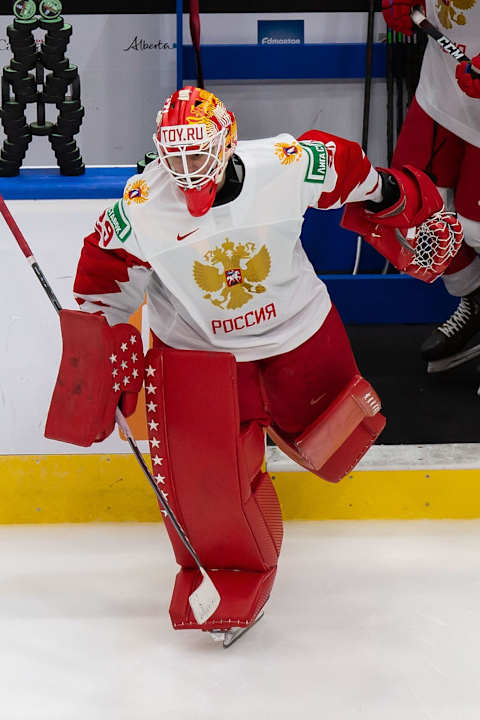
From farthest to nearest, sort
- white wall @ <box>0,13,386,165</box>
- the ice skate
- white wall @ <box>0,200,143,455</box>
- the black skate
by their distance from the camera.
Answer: white wall @ <box>0,13,386,165</box> < the black skate < white wall @ <box>0,200,143,455</box> < the ice skate

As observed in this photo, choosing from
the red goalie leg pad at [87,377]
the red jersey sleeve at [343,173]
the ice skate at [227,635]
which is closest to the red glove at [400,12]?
the red jersey sleeve at [343,173]

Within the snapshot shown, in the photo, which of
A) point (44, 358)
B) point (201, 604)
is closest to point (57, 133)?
point (44, 358)

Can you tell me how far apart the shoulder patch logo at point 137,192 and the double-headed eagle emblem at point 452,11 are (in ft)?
4.59

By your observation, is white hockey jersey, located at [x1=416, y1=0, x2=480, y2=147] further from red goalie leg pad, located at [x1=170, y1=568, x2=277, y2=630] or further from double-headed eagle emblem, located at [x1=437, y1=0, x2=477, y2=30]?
red goalie leg pad, located at [x1=170, y1=568, x2=277, y2=630]

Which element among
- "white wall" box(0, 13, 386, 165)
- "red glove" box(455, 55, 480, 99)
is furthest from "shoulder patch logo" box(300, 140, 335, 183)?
"white wall" box(0, 13, 386, 165)

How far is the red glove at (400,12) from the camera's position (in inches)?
113

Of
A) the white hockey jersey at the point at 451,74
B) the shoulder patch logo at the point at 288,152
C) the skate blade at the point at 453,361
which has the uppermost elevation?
the shoulder patch logo at the point at 288,152

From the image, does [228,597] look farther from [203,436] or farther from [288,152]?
[288,152]

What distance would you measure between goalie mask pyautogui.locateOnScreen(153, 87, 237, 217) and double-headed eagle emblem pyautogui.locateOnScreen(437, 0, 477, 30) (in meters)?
1.35

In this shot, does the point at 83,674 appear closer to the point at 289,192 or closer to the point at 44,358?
the point at 44,358

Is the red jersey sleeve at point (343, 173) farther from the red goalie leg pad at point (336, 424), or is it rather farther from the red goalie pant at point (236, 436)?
the red goalie leg pad at point (336, 424)

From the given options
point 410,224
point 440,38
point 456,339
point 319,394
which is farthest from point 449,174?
point 319,394

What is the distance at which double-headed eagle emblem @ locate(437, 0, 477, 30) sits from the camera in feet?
9.20

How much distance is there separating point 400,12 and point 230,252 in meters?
1.41
